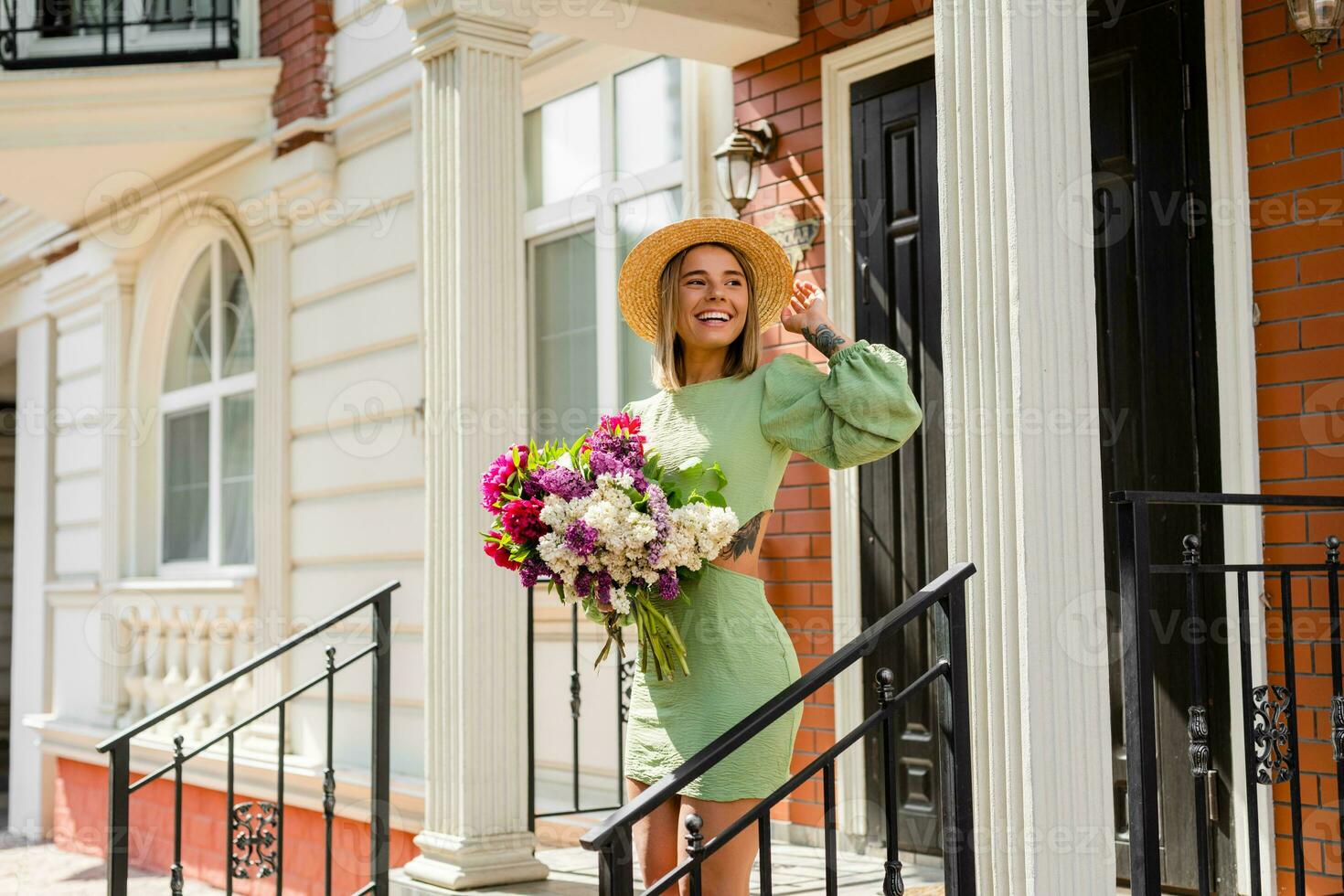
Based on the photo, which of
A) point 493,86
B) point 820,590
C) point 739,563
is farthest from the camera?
point 820,590

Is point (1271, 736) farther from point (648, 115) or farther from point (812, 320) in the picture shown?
point (648, 115)

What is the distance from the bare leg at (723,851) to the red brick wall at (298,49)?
21.3ft

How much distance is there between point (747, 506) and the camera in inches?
119

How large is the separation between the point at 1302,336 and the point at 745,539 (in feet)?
6.81

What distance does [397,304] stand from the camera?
25.4 ft

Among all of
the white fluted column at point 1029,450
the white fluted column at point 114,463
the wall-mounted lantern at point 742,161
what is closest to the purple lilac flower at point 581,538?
the white fluted column at point 1029,450

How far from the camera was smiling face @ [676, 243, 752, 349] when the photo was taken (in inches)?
121

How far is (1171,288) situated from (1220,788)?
1.50 meters

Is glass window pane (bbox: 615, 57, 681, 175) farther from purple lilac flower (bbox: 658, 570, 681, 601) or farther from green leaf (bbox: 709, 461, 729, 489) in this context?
purple lilac flower (bbox: 658, 570, 681, 601)

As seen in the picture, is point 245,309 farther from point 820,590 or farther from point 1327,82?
point 1327,82

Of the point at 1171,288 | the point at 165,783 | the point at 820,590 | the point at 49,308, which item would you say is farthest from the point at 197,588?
the point at 1171,288

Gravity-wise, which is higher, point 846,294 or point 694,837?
point 846,294

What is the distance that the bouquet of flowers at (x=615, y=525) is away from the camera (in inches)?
113

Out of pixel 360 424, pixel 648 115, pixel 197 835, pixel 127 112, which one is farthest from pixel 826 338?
pixel 197 835
